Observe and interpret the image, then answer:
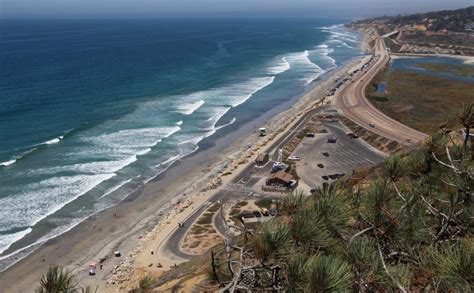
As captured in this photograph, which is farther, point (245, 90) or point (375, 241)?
point (245, 90)

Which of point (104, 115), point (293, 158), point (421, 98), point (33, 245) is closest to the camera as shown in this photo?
point (33, 245)

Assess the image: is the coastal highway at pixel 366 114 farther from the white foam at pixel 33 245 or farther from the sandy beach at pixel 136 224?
the white foam at pixel 33 245

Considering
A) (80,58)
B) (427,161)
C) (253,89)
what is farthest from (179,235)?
(80,58)

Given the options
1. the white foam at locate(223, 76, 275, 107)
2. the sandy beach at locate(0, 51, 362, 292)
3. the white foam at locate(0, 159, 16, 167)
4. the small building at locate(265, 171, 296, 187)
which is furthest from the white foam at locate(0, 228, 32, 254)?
the white foam at locate(223, 76, 275, 107)

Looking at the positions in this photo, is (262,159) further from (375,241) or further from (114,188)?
(375,241)

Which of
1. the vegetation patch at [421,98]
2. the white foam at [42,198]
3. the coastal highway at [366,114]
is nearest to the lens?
the white foam at [42,198]

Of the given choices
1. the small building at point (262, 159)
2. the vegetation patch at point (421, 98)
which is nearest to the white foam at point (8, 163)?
the small building at point (262, 159)

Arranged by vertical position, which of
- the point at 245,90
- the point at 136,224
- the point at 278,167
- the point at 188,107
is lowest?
the point at 136,224

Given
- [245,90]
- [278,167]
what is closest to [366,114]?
[245,90]
